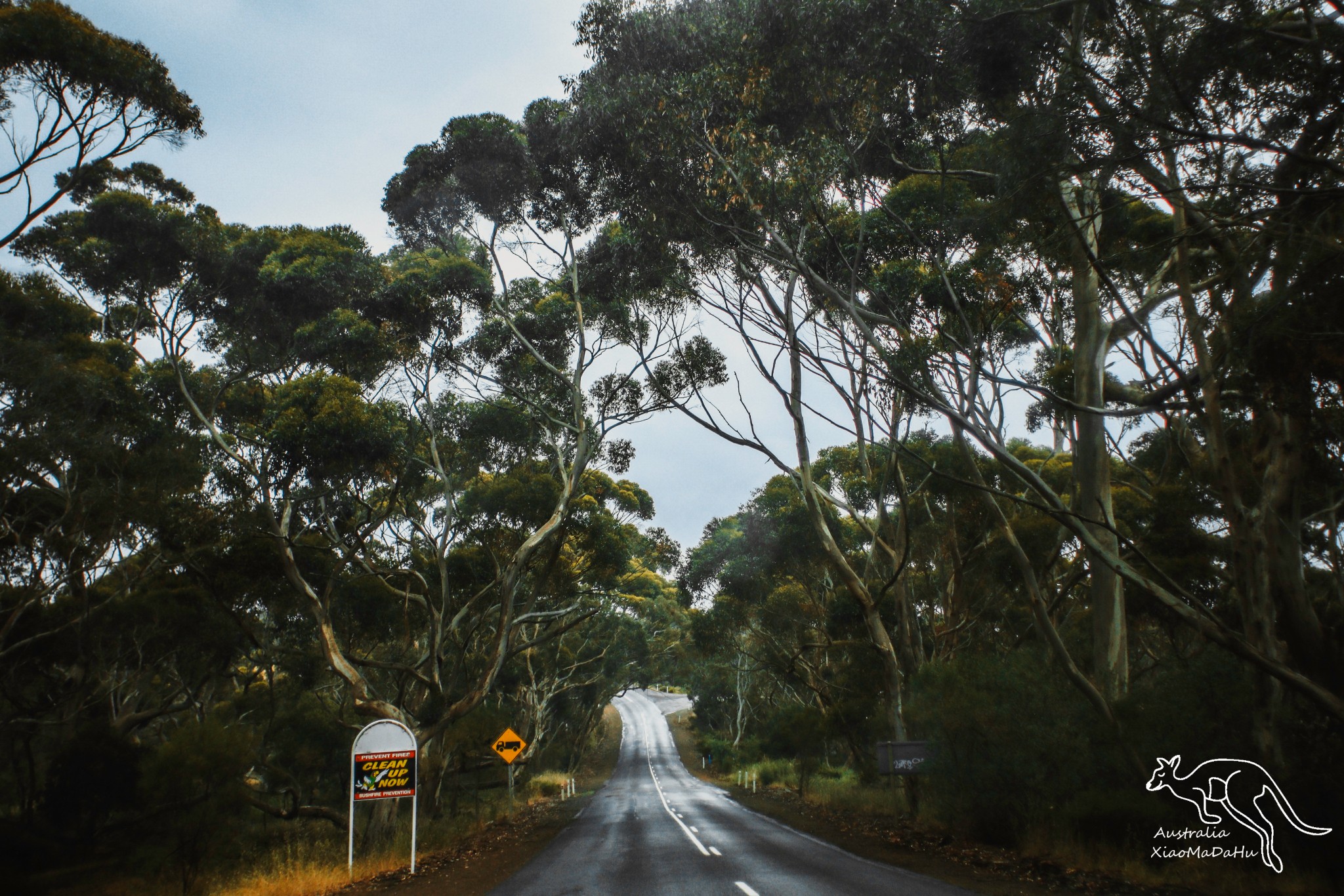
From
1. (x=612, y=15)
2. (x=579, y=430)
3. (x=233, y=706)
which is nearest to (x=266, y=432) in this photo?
(x=579, y=430)

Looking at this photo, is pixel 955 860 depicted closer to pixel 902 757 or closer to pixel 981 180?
pixel 902 757

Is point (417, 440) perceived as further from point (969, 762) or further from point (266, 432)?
point (969, 762)

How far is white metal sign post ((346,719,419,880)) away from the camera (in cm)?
1089

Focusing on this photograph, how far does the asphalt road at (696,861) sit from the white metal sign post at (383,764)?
213cm

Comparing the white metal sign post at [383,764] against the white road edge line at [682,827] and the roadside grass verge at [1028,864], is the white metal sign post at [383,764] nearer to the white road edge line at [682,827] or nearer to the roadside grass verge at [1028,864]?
the white road edge line at [682,827]

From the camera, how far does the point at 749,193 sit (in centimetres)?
1302

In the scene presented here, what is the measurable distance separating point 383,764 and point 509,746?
800 centimetres

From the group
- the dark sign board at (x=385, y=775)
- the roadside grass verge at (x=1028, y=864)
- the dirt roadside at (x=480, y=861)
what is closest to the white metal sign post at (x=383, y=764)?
the dark sign board at (x=385, y=775)

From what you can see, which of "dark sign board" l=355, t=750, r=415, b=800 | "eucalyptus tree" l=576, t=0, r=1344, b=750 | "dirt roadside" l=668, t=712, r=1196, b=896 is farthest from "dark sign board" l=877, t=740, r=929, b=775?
"dark sign board" l=355, t=750, r=415, b=800

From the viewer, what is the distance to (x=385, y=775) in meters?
11.0

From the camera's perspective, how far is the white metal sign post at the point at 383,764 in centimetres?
1089

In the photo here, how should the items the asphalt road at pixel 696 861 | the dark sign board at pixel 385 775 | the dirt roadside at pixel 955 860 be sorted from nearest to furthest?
the dirt roadside at pixel 955 860, the asphalt road at pixel 696 861, the dark sign board at pixel 385 775

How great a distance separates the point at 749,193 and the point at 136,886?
1485cm

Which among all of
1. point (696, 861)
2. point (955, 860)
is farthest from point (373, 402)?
point (955, 860)
